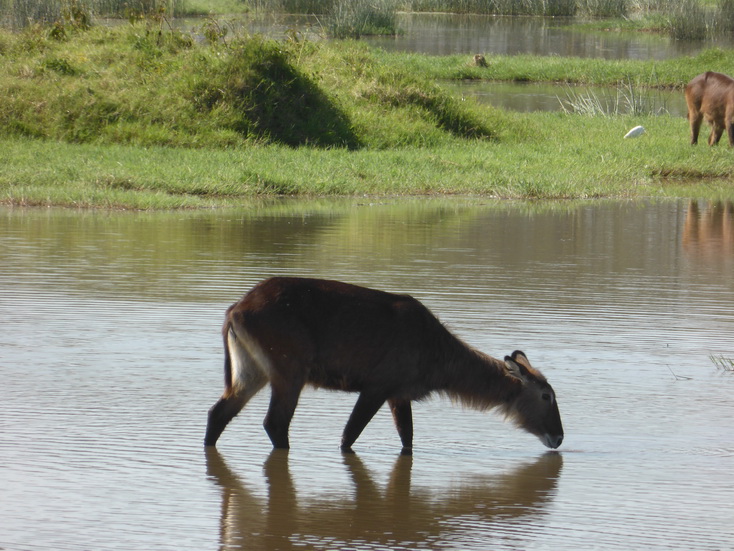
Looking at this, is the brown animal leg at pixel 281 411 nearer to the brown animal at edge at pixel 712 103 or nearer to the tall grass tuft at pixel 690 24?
the brown animal at edge at pixel 712 103

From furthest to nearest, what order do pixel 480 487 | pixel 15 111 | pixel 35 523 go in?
pixel 15 111, pixel 480 487, pixel 35 523

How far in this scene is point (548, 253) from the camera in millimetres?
11219

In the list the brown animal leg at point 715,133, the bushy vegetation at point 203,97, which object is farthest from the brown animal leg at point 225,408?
the brown animal leg at point 715,133

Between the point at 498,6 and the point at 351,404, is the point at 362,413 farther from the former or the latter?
the point at 498,6

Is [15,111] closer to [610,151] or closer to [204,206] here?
[204,206]

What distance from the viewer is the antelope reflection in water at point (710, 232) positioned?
11.5 metres

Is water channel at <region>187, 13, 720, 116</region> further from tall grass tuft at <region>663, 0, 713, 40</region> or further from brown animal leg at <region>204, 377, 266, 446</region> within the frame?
brown animal leg at <region>204, 377, 266, 446</region>

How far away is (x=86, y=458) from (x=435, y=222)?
7576mm

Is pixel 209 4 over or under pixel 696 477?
over

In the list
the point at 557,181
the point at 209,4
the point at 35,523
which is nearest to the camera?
the point at 35,523

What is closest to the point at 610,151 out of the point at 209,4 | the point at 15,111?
the point at 15,111

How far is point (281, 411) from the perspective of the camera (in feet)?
18.2

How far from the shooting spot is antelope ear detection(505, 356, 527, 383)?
588 cm

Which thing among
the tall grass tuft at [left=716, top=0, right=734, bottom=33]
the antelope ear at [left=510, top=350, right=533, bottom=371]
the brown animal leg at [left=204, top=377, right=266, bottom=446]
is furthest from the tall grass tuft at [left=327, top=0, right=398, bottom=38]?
the brown animal leg at [left=204, top=377, right=266, bottom=446]
